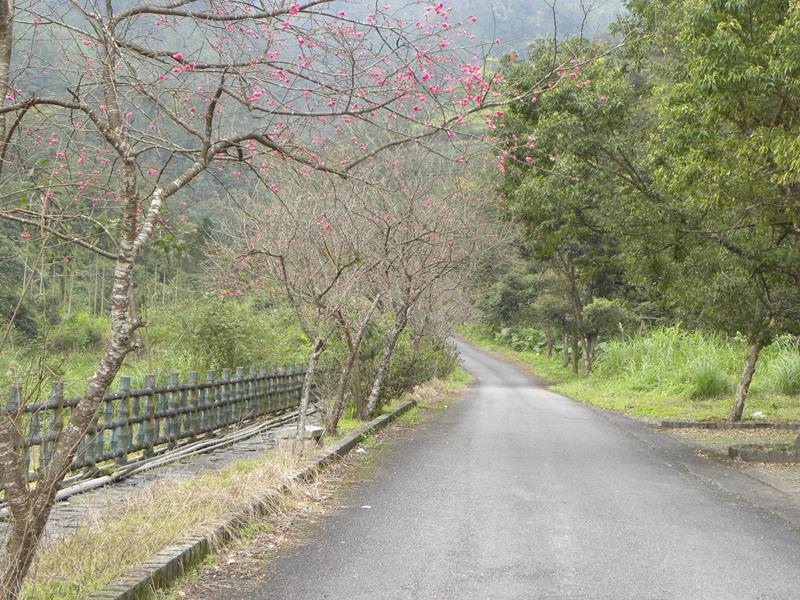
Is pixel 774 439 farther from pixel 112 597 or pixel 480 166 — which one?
pixel 480 166

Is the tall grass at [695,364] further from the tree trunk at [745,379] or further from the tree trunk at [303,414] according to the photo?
the tree trunk at [303,414]

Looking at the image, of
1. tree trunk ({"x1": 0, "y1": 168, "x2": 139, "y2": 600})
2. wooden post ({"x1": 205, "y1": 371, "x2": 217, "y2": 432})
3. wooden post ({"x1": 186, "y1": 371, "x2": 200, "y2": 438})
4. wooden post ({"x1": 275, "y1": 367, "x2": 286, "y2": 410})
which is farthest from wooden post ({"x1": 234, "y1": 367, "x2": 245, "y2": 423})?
tree trunk ({"x1": 0, "y1": 168, "x2": 139, "y2": 600})

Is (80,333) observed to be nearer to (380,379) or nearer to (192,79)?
(380,379)

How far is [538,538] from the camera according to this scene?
23.4ft

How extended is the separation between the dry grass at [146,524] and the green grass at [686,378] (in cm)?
1452

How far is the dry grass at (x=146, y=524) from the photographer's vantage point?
197 inches

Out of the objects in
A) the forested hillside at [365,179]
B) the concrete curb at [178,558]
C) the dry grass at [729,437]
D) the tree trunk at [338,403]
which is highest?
the forested hillside at [365,179]

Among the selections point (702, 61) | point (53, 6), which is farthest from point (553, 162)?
point (53, 6)

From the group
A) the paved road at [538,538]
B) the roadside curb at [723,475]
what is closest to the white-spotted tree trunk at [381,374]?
the paved road at [538,538]

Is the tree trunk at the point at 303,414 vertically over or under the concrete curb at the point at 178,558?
over

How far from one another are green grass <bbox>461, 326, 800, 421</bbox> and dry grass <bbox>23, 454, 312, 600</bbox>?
14519mm

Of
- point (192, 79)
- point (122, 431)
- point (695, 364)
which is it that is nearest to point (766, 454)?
point (122, 431)

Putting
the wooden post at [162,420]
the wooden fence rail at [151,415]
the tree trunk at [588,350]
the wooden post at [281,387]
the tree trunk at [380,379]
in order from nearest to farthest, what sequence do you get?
the wooden fence rail at [151,415], the wooden post at [162,420], the tree trunk at [380,379], the wooden post at [281,387], the tree trunk at [588,350]

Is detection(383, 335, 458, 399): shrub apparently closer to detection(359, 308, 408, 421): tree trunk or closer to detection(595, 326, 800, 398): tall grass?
detection(359, 308, 408, 421): tree trunk
